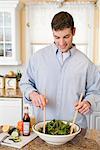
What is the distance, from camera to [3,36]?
3598 mm

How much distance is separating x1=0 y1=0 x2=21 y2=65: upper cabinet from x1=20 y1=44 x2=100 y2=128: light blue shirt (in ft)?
5.71

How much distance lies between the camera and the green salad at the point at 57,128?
1.48 metres

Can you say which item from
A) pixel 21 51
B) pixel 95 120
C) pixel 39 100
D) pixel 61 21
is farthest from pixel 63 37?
pixel 21 51

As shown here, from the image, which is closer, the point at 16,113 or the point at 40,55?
the point at 40,55

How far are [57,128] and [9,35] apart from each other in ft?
7.61

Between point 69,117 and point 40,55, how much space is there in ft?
1.60

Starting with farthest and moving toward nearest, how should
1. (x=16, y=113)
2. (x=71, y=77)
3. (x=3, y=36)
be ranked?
(x=3, y=36) < (x=16, y=113) < (x=71, y=77)

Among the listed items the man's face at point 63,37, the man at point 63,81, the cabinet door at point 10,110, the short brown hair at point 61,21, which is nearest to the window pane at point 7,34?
the cabinet door at point 10,110

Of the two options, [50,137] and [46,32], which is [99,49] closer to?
[46,32]

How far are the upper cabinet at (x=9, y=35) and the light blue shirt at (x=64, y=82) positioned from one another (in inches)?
68.5

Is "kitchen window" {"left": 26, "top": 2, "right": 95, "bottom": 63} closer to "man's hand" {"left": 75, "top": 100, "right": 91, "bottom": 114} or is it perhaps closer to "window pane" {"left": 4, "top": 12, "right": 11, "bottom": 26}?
"window pane" {"left": 4, "top": 12, "right": 11, "bottom": 26}

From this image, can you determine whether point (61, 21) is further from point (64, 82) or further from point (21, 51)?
point (21, 51)

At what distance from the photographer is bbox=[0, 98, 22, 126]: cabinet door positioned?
3.29 m

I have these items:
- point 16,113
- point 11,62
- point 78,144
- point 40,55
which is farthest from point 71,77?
point 11,62
